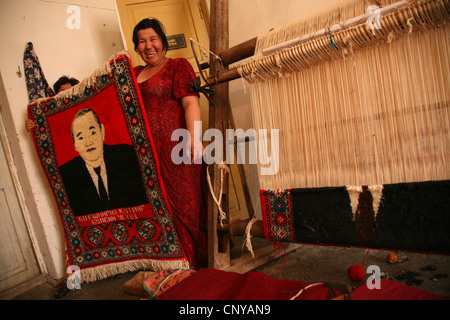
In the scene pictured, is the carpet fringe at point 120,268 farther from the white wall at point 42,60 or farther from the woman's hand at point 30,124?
the woman's hand at point 30,124

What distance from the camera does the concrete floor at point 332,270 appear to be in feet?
4.00

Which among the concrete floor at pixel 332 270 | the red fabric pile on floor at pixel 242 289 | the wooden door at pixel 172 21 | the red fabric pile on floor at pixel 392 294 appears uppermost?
the wooden door at pixel 172 21

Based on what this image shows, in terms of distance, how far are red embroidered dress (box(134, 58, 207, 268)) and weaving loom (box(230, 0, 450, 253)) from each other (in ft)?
1.74

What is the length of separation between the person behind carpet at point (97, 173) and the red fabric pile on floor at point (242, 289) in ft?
3.36

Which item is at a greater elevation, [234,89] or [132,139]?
[234,89]

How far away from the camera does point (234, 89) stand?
7.36ft

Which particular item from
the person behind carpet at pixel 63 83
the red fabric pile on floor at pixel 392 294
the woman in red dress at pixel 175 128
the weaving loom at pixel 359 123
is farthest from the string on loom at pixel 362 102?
the person behind carpet at pixel 63 83

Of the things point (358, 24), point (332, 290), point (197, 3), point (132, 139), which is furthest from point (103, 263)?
point (197, 3)

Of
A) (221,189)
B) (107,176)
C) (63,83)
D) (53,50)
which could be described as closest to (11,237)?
(107,176)

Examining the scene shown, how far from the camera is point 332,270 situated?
1.45 meters

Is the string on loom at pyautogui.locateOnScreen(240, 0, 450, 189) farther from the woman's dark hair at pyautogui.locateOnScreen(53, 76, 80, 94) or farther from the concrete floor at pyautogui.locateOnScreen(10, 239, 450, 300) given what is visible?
the woman's dark hair at pyautogui.locateOnScreen(53, 76, 80, 94)

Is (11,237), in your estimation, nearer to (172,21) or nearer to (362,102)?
(172,21)

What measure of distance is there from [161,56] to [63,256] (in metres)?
1.62

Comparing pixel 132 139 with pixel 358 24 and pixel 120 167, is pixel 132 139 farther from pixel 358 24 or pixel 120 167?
pixel 358 24
